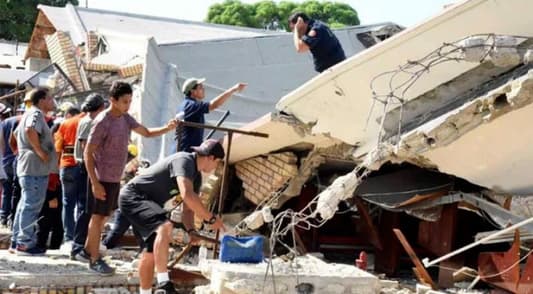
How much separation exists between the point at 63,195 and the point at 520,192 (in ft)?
13.8

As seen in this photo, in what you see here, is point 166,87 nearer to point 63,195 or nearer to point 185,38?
point 185,38

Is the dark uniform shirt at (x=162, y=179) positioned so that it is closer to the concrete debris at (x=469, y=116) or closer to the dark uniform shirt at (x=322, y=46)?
the concrete debris at (x=469, y=116)

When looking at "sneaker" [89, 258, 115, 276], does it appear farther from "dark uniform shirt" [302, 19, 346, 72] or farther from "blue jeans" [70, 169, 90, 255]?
"dark uniform shirt" [302, 19, 346, 72]

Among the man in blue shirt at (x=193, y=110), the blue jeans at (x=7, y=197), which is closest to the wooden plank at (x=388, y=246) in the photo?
the man in blue shirt at (x=193, y=110)

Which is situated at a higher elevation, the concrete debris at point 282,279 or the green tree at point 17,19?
the green tree at point 17,19

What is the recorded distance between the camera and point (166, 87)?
13.7m

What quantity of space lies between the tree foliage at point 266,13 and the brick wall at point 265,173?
3079 cm

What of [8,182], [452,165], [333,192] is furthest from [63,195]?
[452,165]

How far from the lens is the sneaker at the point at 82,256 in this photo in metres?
6.93

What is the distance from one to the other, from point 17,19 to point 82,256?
30.3m

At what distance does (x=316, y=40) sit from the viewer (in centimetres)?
786

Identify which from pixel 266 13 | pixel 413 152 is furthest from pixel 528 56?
pixel 266 13

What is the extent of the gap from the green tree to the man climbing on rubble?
30.5 m

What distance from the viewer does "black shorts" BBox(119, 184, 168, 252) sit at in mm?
5906
